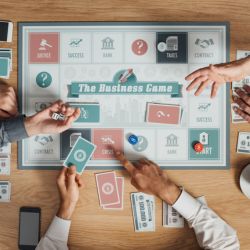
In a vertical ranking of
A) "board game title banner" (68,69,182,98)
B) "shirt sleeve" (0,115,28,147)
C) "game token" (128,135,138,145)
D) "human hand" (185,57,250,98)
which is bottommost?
"game token" (128,135,138,145)

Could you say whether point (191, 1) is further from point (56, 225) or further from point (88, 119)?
point (56, 225)

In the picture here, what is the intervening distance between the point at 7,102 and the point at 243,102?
0.80 meters

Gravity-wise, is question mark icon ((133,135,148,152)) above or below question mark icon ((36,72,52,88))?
below

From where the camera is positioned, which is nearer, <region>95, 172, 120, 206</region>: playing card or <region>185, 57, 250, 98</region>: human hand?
<region>185, 57, 250, 98</region>: human hand

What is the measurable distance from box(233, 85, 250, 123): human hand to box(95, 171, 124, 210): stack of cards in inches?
18.4

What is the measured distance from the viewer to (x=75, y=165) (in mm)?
1320

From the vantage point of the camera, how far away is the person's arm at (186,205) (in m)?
1.25

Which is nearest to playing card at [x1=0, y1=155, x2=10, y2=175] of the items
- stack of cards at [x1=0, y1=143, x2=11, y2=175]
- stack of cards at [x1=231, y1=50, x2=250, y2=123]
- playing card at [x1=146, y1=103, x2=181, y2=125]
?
stack of cards at [x1=0, y1=143, x2=11, y2=175]

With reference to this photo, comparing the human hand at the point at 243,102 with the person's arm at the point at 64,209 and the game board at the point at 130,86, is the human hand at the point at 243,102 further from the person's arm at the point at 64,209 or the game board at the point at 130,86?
the person's arm at the point at 64,209

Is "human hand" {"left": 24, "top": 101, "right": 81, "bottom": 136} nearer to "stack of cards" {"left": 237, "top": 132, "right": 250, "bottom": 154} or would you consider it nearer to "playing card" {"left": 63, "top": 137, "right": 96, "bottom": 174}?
"playing card" {"left": 63, "top": 137, "right": 96, "bottom": 174}

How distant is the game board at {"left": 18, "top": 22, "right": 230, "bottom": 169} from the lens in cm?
130

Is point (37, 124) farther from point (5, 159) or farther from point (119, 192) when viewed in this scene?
point (119, 192)

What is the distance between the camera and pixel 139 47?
1.31 meters

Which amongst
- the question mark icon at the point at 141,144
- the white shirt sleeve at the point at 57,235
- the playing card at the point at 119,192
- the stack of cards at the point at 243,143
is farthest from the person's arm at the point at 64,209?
the stack of cards at the point at 243,143
